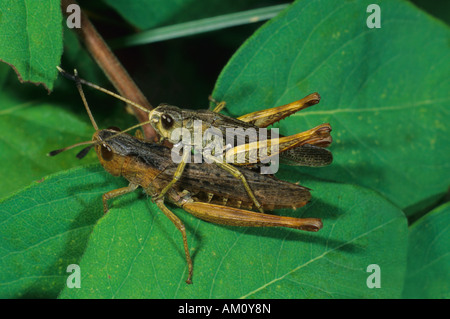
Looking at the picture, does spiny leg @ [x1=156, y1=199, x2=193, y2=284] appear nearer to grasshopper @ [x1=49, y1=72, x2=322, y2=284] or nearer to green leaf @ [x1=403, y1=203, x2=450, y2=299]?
grasshopper @ [x1=49, y1=72, x2=322, y2=284]

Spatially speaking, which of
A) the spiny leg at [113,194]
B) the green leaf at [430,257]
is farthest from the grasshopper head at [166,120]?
the green leaf at [430,257]

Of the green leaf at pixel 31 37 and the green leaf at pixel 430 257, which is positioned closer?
the green leaf at pixel 31 37

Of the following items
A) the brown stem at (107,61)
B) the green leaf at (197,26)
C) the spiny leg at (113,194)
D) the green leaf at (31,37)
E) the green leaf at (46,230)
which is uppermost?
the green leaf at (197,26)

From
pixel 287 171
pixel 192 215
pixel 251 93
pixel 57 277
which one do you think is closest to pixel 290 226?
pixel 287 171

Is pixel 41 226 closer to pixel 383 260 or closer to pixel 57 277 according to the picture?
pixel 57 277

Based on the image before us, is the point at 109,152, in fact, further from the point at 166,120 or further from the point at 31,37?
the point at 31,37

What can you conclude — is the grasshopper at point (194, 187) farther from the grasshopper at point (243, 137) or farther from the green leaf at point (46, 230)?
the green leaf at point (46, 230)
